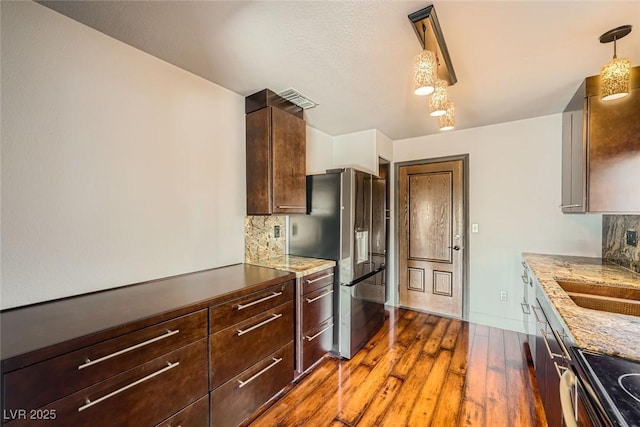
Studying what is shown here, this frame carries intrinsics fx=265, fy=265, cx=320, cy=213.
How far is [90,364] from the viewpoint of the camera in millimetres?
1023

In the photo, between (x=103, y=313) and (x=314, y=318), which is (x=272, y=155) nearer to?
(x=314, y=318)

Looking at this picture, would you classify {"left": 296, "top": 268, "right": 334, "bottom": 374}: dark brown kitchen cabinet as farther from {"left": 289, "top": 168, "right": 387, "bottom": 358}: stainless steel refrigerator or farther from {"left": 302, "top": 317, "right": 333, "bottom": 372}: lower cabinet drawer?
{"left": 289, "top": 168, "right": 387, "bottom": 358}: stainless steel refrigerator

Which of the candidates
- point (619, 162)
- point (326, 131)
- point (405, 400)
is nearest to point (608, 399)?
point (405, 400)

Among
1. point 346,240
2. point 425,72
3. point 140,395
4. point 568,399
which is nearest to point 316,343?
point 346,240

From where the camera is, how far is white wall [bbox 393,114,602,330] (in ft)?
9.34

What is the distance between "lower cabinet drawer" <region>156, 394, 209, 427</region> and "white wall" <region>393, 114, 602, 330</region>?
3114 mm

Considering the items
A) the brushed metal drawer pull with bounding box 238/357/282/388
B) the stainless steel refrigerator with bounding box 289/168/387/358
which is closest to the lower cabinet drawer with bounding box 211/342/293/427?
the brushed metal drawer pull with bounding box 238/357/282/388

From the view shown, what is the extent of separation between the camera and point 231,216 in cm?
235

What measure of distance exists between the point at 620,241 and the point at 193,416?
142 inches

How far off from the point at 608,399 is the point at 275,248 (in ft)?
7.88

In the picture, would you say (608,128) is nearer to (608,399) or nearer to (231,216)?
(608,399)

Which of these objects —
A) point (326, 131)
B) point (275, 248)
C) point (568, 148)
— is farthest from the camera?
point (326, 131)

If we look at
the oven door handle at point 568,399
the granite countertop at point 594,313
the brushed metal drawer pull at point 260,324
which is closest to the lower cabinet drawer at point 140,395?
the brushed metal drawer pull at point 260,324

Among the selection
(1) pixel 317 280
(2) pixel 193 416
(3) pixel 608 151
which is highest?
(3) pixel 608 151
